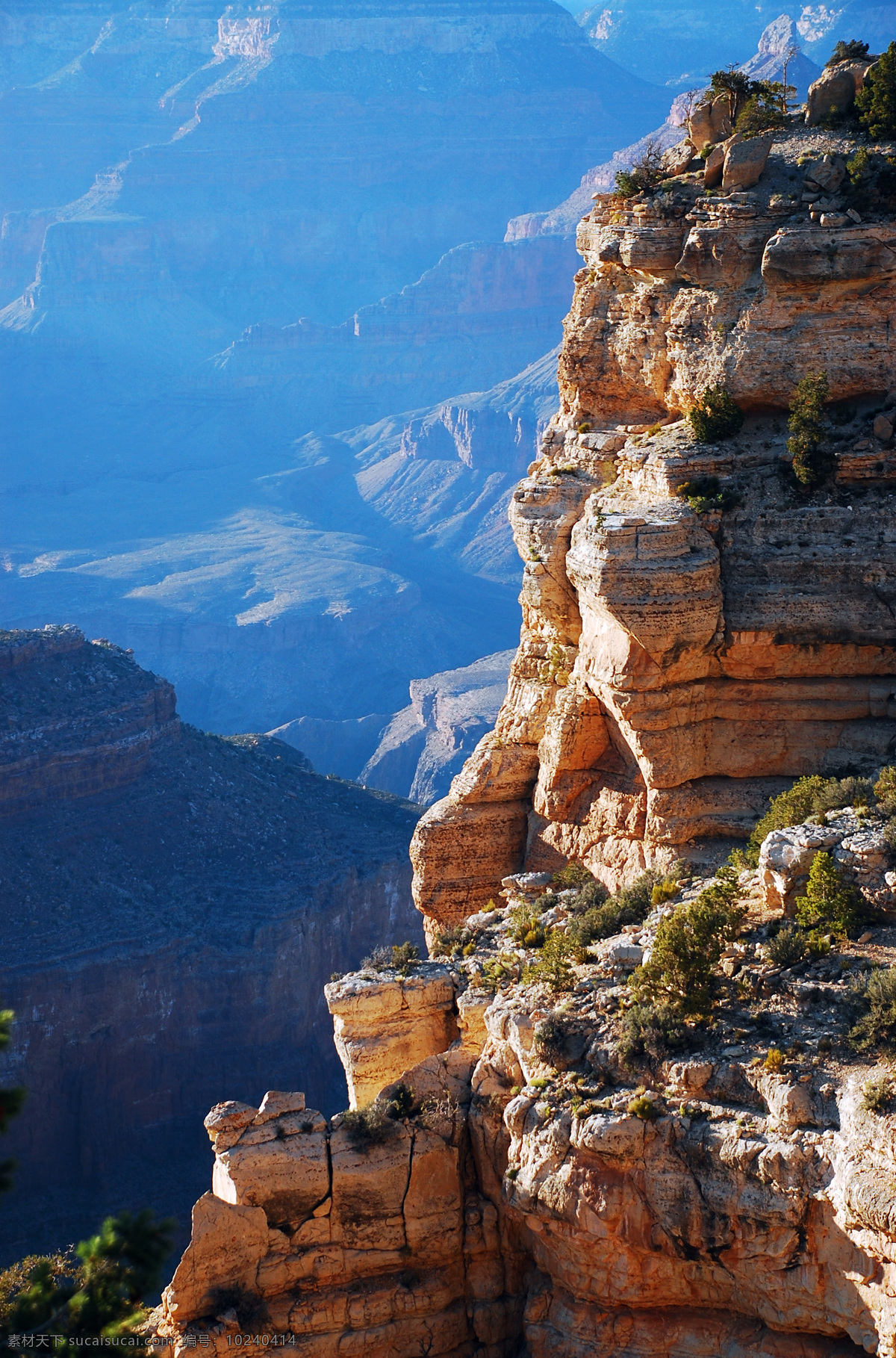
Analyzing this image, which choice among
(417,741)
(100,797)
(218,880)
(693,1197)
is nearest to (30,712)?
(100,797)

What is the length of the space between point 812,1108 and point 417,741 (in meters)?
139

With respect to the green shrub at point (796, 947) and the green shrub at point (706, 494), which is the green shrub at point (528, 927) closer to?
the green shrub at point (796, 947)

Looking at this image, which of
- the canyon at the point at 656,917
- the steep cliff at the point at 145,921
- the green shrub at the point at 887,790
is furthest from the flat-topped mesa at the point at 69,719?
the green shrub at the point at 887,790

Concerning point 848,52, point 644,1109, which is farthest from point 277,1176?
point 848,52

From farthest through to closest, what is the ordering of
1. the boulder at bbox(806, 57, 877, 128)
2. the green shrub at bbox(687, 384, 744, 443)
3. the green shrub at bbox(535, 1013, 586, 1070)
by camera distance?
the boulder at bbox(806, 57, 877, 128) < the green shrub at bbox(687, 384, 744, 443) < the green shrub at bbox(535, 1013, 586, 1070)

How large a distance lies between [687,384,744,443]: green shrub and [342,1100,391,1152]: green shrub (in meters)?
15.9

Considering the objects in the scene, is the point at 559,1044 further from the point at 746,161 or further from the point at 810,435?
the point at 746,161

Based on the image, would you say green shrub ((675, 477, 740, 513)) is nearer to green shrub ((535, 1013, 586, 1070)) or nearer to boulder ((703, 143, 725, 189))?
boulder ((703, 143, 725, 189))

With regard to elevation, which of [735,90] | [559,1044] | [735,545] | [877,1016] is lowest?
[559,1044]

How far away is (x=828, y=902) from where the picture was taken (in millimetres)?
27656

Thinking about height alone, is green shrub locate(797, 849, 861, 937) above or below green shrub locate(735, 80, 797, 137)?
below

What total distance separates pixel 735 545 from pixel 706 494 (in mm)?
1356

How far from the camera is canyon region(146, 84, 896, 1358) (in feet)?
83.6

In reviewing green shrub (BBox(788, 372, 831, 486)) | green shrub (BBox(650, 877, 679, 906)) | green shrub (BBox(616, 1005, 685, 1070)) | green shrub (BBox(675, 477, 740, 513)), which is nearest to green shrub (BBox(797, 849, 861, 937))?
green shrub (BBox(616, 1005, 685, 1070))
